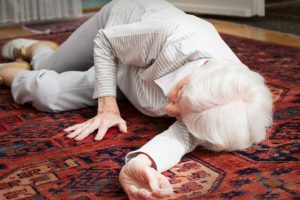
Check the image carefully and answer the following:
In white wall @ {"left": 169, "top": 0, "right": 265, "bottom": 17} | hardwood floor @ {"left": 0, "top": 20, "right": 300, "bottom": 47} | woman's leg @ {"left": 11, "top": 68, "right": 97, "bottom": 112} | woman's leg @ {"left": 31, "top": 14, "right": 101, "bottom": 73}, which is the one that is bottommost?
hardwood floor @ {"left": 0, "top": 20, "right": 300, "bottom": 47}

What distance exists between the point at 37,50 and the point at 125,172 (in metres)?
1.48

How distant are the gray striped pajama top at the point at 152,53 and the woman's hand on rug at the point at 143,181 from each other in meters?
0.09

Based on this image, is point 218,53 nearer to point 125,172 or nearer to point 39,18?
point 125,172

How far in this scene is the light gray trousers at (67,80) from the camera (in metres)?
2.12

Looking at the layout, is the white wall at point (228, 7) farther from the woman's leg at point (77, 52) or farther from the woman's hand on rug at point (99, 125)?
the woman's hand on rug at point (99, 125)

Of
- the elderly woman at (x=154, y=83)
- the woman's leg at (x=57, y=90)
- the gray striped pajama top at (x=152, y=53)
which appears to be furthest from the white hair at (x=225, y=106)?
the woman's leg at (x=57, y=90)

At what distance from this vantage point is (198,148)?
1666 mm

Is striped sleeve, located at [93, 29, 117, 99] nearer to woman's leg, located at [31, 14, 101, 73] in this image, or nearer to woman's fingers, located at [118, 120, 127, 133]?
woman's fingers, located at [118, 120, 127, 133]

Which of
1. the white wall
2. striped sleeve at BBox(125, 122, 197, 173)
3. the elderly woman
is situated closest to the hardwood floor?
the white wall

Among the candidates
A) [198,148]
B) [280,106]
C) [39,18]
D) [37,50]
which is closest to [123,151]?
[198,148]

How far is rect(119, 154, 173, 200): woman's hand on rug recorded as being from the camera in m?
1.21

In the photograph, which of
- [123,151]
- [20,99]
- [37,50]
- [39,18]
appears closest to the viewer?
[123,151]

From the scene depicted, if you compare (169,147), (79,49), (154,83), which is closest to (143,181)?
(169,147)

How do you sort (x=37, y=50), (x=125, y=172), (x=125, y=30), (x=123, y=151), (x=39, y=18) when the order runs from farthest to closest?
Answer: (x=39, y=18) < (x=37, y=50) < (x=125, y=30) < (x=123, y=151) < (x=125, y=172)
